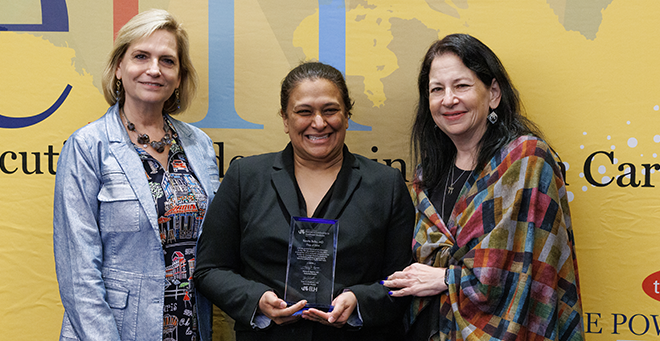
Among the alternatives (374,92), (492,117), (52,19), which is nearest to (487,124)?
(492,117)

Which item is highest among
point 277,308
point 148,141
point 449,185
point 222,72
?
point 222,72

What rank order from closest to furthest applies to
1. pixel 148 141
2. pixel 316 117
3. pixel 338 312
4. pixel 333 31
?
pixel 338 312 → pixel 316 117 → pixel 148 141 → pixel 333 31

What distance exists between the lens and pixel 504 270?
66.1 inches

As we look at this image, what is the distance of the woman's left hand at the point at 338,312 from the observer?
Answer: 5.41 ft

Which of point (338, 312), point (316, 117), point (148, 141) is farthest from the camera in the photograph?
point (148, 141)

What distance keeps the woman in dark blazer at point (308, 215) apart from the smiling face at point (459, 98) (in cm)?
35

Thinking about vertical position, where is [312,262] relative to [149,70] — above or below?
below

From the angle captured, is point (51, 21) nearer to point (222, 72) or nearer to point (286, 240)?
point (222, 72)

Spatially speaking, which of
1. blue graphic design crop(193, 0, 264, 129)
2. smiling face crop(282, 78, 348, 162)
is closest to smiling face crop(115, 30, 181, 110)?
blue graphic design crop(193, 0, 264, 129)

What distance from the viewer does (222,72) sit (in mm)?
2492

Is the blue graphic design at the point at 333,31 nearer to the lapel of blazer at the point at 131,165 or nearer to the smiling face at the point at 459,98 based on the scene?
the smiling face at the point at 459,98

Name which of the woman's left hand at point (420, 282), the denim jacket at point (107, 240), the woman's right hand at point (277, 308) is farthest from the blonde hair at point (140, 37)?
the woman's left hand at point (420, 282)

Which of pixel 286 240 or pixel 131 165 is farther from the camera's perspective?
pixel 131 165

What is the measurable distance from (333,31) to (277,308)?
148cm
